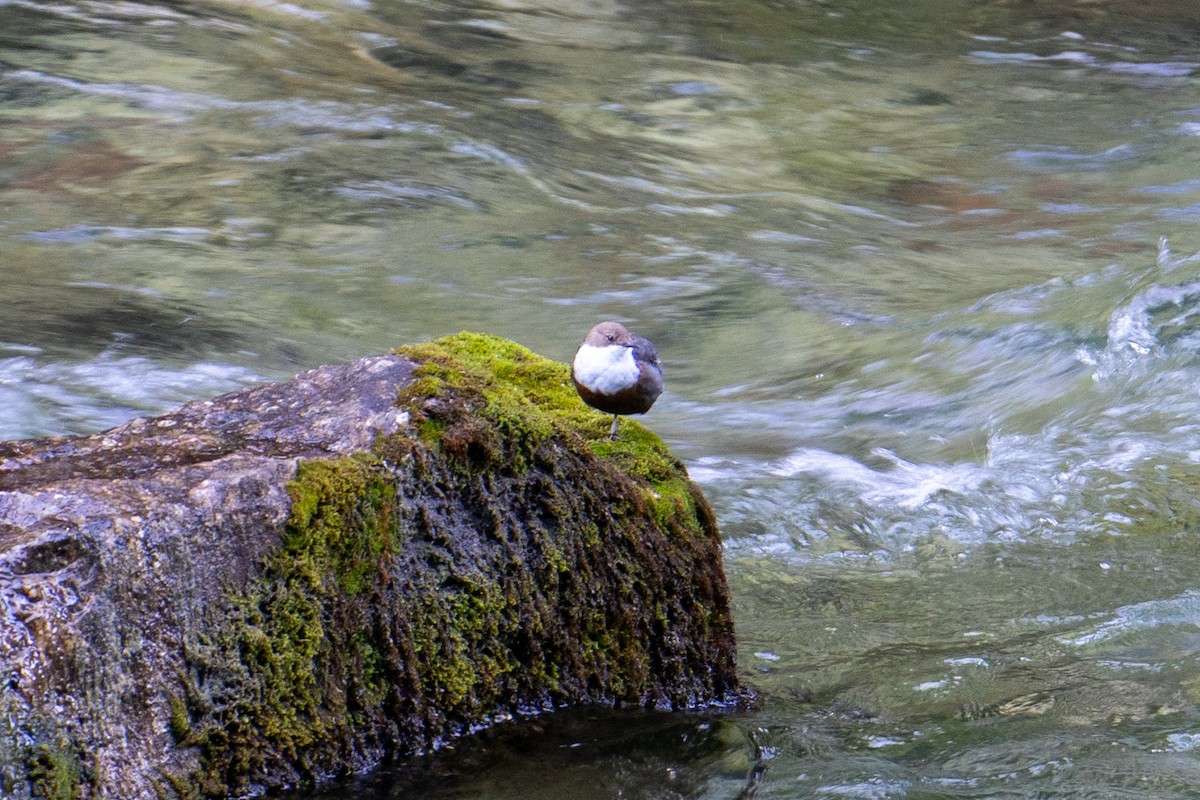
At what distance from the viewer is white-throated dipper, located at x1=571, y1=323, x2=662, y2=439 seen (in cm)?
404

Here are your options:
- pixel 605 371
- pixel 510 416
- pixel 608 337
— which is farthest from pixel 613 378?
pixel 510 416

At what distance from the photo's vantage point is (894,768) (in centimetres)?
353

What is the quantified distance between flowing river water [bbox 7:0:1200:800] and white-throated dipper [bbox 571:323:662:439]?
38.3 inches

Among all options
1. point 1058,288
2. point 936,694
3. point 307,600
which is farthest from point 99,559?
point 1058,288

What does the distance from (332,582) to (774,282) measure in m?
6.69

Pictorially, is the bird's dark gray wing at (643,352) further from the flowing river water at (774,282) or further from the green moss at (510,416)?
the flowing river water at (774,282)

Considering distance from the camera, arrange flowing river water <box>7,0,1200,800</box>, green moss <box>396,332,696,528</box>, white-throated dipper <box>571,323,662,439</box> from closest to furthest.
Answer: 1. green moss <box>396,332,696,528</box>
2. flowing river water <box>7,0,1200,800</box>
3. white-throated dipper <box>571,323,662,439</box>

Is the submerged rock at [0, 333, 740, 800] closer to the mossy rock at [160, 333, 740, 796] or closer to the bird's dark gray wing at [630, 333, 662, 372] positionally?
the mossy rock at [160, 333, 740, 796]

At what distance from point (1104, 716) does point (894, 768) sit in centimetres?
73

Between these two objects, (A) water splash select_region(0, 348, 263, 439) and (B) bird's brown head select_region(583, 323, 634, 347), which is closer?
(B) bird's brown head select_region(583, 323, 634, 347)

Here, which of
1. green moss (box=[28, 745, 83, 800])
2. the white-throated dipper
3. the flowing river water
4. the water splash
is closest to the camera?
green moss (box=[28, 745, 83, 800])

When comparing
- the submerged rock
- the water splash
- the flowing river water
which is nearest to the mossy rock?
the submerged rock

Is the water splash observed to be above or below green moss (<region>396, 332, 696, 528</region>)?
below

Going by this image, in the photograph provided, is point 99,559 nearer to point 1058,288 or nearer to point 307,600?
point 307,600
